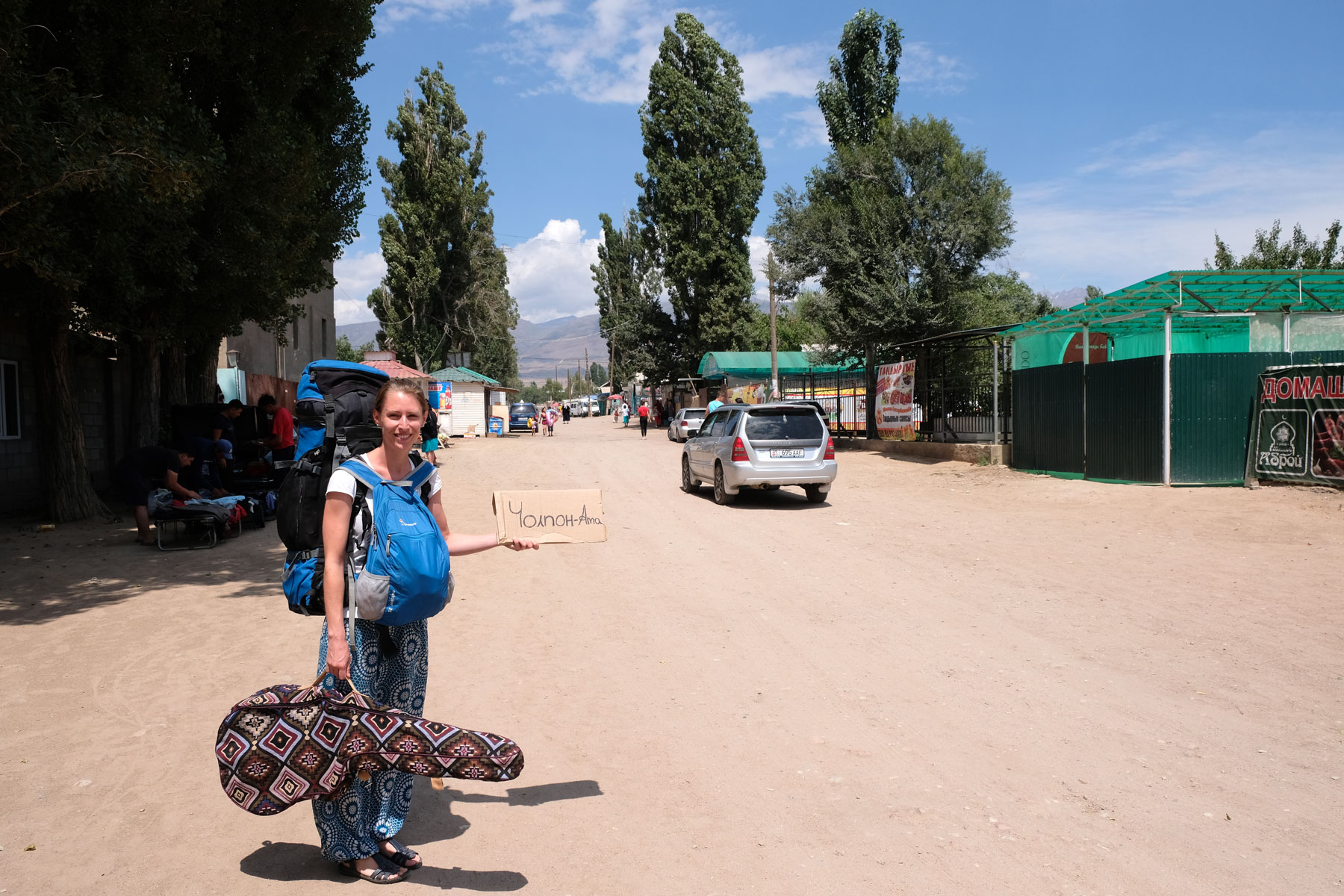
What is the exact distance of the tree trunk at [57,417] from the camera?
44.3 ft

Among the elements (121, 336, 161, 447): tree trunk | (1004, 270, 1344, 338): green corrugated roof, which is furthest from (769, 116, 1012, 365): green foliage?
(121, 336, 161, 447): tree trunk

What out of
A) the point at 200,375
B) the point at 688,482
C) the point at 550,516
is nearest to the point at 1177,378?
the point at 688,482

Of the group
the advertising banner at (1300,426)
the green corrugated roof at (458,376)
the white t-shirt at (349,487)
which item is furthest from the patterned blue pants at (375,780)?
the green corrugated roof at (458,376)

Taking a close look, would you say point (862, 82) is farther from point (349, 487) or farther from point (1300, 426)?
point (349, 487)

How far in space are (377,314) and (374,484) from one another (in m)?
48.5

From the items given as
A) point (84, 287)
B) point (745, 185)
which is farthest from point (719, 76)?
point (84, 287)

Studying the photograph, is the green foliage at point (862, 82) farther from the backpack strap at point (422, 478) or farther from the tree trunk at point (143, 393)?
the backpack strap at point (422, 478)

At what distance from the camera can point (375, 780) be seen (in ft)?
11.5

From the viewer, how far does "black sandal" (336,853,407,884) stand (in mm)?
3395

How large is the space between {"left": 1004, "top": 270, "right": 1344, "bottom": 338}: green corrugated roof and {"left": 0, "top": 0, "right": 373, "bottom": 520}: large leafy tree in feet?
45.9

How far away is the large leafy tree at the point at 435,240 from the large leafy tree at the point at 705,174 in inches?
385

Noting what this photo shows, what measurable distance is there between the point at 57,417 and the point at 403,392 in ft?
42.4

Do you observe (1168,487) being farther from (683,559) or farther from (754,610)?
(754,610)

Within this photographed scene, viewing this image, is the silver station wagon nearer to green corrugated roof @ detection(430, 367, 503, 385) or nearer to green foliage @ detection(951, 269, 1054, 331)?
green foliage @ detection(951, 269, 1054, 331)
